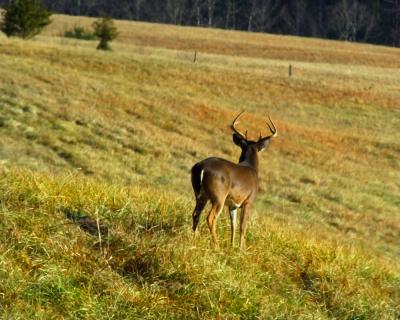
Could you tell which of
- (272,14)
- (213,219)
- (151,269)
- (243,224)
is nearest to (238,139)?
(243,224)

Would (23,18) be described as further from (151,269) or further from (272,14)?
(272,14)

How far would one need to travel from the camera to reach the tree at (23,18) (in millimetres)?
42031

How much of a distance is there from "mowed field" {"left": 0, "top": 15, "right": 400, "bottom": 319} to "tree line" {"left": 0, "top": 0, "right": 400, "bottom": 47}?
2734 inches

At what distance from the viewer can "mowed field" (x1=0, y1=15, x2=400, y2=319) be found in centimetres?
527

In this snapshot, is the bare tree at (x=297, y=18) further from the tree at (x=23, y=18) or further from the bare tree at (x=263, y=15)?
the tree at (x=23, y=18)

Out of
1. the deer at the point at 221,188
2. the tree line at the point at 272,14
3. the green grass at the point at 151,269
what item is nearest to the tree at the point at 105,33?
the green grass at the point at 151,269

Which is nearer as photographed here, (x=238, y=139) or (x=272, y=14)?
(x=238, y=139)

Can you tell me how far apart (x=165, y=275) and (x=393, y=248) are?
13.0 metres

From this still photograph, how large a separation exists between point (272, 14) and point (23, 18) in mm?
102388

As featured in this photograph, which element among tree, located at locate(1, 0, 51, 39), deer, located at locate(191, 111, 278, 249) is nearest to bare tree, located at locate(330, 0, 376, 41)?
tree, located at locate(1, 0, 51, 39)

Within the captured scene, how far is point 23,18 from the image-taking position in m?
42.5

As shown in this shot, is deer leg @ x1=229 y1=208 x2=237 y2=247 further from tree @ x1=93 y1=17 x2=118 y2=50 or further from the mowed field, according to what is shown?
tree @ x1=93 y1=17 x2=118 y2=50

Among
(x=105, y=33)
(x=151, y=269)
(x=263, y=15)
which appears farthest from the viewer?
(x=263, y=15)

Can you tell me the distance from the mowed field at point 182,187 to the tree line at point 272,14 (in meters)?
69.4
